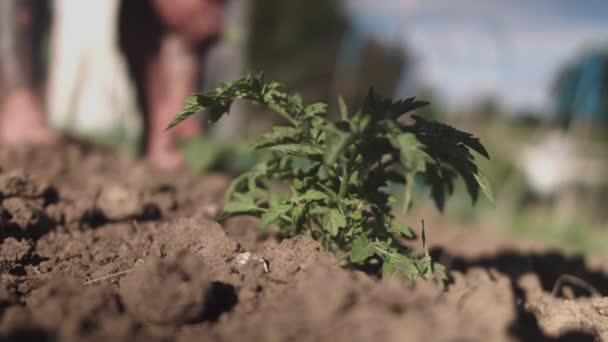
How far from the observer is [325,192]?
1895mm

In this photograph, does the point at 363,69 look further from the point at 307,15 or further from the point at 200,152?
the point at 200,152

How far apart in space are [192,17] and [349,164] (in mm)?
4269

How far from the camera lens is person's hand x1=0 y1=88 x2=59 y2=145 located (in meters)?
4.41

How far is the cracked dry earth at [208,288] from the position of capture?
1322 millimetres

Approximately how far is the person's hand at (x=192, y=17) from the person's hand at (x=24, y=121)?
1620 mm

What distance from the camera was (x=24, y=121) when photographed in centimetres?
445

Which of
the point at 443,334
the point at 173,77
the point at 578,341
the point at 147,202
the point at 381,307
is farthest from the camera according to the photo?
the point at 173,77

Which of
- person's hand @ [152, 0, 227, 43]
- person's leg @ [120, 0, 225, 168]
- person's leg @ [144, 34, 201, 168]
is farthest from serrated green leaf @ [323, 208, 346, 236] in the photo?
person's hand @ [152, 0, 227, 43]

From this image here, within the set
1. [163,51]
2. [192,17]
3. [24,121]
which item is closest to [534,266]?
[24,121]

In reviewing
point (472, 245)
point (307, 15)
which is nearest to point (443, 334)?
point (472, 245)

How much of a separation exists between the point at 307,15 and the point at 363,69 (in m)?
4.21

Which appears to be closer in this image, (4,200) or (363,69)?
(4,200)

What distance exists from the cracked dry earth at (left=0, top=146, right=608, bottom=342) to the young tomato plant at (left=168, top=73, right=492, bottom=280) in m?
0.11

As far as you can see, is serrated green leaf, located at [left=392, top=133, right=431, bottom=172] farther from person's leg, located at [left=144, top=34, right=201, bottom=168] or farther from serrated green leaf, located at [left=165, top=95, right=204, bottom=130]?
person's leg, located at [left=144, top=34, right=201, bottom=168]
